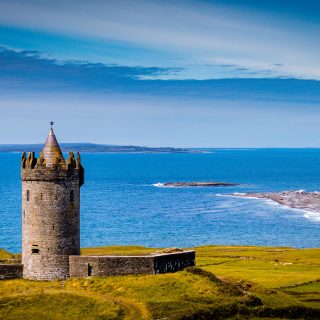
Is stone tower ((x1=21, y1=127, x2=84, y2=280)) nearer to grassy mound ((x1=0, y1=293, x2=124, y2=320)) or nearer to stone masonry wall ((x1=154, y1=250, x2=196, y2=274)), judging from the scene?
grassy mound ((x1=0, y1=293, x2=124, y2=320))

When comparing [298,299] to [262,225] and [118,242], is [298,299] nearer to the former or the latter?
[118,242]

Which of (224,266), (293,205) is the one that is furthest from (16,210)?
(224,266)

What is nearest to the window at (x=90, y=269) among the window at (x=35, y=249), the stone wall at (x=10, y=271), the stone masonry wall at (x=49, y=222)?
the stone masonry wall at (x=49, y=222)

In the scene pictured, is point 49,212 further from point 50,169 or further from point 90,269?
point 90,269

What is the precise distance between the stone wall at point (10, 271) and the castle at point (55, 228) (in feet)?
1.39

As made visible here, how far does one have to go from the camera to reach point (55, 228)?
4322 cm

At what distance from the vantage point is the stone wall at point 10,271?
44.2 m

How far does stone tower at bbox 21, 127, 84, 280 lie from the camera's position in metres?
43.2

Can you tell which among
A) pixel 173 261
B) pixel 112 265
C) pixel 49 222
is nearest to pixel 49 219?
pixel 49 222

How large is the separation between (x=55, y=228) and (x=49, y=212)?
0.97 meters

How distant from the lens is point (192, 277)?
43.9 meters

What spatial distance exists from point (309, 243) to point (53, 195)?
279ft

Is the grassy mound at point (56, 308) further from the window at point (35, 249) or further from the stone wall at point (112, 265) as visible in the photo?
the window at point (35, 249)

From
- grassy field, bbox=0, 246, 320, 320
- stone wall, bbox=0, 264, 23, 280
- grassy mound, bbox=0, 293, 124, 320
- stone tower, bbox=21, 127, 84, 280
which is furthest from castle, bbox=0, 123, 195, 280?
grassy mound, bbox=0, 293, 124, 320
